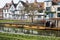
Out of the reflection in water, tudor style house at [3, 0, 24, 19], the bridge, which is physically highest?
tudor style house at [3, 0, 24, 19]

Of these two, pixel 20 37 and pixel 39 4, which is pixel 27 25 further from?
pixel 39 4

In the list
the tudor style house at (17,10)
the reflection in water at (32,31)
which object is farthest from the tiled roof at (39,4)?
the reflection in water at (32,31)

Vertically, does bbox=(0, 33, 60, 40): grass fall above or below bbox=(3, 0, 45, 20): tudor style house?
below

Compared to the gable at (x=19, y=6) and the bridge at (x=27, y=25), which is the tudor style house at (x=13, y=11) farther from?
the bridge at (x=27, y=25)

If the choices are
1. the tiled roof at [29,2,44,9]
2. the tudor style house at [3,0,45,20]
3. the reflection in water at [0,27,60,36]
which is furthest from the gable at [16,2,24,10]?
the reflection in water at [0,27,60,36]

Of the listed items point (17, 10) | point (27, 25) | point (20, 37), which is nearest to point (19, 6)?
point (17, 10)

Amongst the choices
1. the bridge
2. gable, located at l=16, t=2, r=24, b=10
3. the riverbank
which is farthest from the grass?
gable, located at l=16, t=2, r=24, b=10

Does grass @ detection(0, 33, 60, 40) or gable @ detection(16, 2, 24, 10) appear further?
gable @ detection(16, 2, 24, 10)

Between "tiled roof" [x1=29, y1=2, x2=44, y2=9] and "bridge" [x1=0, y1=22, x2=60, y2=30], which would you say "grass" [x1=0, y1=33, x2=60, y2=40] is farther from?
"tiled roof" [x1=29, y1=2, x2=44, y2=9]

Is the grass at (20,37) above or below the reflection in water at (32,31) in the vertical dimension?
below

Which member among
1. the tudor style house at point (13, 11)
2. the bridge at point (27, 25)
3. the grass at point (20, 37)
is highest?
the tudor style house at point (13, 11)

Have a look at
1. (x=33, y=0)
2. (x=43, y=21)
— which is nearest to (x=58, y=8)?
(x=43, y=21)

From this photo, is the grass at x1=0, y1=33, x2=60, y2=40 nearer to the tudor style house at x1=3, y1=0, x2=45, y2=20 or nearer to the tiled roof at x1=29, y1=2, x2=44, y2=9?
the tudor style house at x1=3, y1=0, x2=45, y2=20

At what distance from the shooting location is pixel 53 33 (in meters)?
2.05
